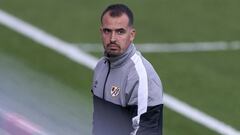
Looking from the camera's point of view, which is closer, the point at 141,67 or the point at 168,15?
the point at 141,67

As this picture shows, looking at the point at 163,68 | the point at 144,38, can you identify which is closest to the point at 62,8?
the point at 144,38

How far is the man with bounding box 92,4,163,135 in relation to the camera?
4.88 meters

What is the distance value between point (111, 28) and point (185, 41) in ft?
23.3

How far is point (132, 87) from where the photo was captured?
16.0ft

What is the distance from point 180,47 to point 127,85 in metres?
6.84

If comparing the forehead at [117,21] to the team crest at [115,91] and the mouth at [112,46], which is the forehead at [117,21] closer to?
the mouth at [112,46]

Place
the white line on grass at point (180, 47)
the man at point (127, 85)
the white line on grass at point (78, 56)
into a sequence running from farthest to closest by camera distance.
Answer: the white line on grass at point (180, 47) → the white line on grass at point (78, 56) → the man at point (127, 85)

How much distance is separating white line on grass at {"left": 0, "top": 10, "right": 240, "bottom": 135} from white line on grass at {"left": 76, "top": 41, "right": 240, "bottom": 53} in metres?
0.23

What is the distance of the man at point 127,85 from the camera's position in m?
4.88

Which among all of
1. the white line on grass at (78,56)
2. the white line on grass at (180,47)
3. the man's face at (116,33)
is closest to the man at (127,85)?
the man's face at (116,33)

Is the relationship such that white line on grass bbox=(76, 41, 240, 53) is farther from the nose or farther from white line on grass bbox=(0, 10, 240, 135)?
the nose

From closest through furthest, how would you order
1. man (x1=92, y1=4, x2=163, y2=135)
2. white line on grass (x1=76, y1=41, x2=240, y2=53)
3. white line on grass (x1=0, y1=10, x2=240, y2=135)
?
man (x1=92, y1=4, x2=163, y2=135) → white line on grass (x1=0, y1=10, x2=240, y2=135) → white line on grass (x1=76, y1=41, x2=240, y2=53)

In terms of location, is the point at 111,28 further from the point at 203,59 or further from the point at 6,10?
the point at 6,10

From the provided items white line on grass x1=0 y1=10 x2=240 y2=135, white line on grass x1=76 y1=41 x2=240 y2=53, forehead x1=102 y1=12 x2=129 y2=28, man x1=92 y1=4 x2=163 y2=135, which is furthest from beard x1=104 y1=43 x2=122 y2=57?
white line on grass x1=76 y1=41 x2=240 y2=53
